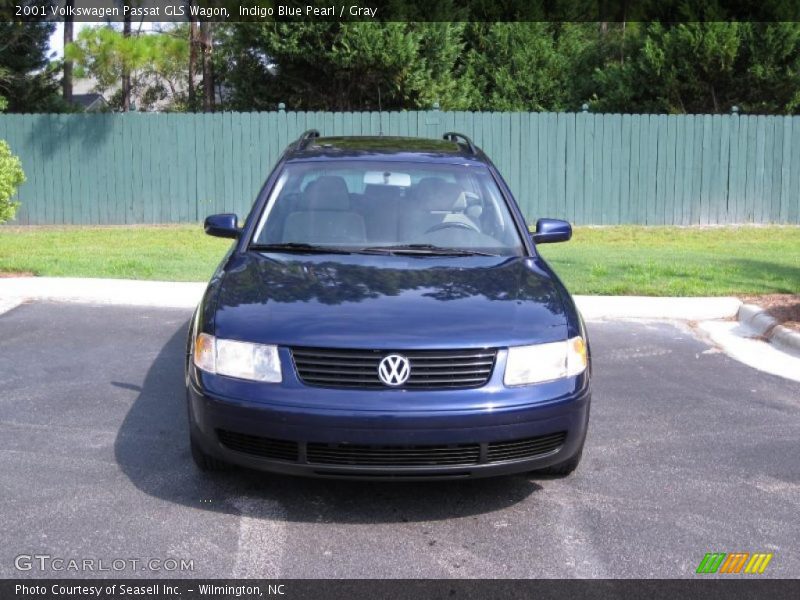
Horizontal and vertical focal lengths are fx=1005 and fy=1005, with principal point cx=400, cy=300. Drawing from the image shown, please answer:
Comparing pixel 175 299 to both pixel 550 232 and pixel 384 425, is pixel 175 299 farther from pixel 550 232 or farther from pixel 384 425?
pixel 384 425

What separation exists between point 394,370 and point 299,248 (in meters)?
1.49

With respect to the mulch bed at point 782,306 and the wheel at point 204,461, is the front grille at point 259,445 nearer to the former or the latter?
the wheel at point 204,461

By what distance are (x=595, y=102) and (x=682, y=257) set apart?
1152 centimetres

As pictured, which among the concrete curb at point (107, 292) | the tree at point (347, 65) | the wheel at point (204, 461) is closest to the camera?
the wheel at point (204, 461)

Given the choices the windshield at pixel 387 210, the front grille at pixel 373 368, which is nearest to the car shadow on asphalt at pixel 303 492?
the front grille at pixel 373 368

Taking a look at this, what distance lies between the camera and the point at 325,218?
5.80 meters

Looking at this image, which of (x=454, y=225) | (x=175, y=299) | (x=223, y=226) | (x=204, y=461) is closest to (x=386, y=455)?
(x=204, y=461)

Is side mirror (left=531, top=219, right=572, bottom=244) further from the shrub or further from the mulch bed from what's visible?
the shrub

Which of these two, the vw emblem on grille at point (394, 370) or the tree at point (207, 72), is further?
the tree at point (207, 72)

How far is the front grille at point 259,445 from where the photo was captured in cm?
426

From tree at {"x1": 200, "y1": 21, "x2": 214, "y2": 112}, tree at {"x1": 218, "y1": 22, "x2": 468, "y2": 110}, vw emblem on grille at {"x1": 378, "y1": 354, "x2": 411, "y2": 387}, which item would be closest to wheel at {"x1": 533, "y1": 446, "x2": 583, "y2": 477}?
vw emblem on grille at {"x1": 378, "y1": 354, "x2": 411, "y2": 387}

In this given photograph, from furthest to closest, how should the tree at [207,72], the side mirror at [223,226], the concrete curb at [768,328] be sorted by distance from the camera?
the tree at [207,72]
the concrete curb at [768,328]
the side mirror at [223,226]

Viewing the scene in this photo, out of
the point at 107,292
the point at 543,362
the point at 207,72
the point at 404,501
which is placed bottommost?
the point at 404,501

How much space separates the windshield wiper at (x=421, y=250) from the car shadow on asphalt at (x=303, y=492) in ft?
4.07
